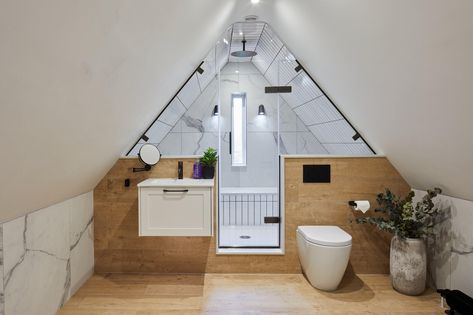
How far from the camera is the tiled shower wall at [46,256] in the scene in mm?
A: 1633

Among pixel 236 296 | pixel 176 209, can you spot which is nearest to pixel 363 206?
pixel 236 296

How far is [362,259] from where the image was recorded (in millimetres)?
2736

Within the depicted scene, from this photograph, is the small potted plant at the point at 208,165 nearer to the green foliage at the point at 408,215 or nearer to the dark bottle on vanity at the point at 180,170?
the dark bottle on vanity at the point at 180,170

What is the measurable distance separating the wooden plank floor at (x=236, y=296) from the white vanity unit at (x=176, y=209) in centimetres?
51

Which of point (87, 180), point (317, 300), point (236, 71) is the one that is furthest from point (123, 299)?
point (236, 71)

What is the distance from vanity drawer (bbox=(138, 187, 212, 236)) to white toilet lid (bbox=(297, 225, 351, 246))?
2.68 ft

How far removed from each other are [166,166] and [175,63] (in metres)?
0.98

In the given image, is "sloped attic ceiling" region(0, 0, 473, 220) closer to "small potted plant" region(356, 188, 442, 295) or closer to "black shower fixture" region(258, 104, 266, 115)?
"small potted plant" region(356, 188, 442, 295)

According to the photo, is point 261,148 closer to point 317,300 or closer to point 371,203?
point 371,203

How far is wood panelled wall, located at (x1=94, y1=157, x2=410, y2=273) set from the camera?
8.95 ft

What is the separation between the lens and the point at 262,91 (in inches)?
135

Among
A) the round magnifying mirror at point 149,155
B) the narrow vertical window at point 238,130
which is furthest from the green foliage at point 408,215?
the round magnifying mirror at point 149,155

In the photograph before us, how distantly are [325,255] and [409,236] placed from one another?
729 mm

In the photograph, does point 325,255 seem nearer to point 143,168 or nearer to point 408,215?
point 408,215
